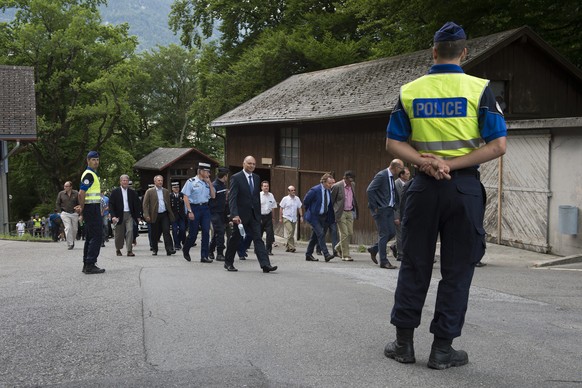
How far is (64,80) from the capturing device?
4559cm

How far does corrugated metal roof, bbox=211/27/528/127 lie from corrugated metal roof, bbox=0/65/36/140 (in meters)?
8.23

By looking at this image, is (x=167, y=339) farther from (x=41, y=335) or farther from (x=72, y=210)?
(x=72, y=210)

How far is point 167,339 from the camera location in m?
5.73

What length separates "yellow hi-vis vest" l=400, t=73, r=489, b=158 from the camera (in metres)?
4.71

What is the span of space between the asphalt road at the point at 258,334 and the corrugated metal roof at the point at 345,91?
39.2 feet

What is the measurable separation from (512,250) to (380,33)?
2365cm

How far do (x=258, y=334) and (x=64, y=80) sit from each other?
4286cm

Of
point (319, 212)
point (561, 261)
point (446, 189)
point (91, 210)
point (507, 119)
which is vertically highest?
point (507, 119)

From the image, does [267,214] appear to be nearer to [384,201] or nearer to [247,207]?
[384,201]

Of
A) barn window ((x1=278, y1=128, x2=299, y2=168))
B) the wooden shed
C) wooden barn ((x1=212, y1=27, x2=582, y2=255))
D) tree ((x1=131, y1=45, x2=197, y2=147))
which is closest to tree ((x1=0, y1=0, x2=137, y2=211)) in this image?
the wooden shed

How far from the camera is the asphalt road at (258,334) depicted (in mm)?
4613

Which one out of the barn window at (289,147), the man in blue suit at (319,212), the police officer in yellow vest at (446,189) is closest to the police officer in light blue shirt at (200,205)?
the man in blue suit at (319,212)

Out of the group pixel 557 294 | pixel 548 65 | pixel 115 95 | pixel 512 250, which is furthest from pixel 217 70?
pixel 557 294

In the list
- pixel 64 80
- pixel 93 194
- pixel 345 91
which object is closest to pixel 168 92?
pixel 64 80
